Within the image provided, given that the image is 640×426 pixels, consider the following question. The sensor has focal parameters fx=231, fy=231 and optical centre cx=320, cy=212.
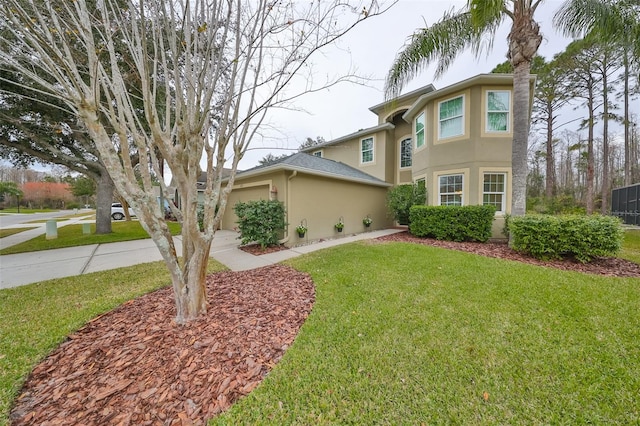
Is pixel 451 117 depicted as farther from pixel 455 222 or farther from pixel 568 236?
Answer: pixel 568 236

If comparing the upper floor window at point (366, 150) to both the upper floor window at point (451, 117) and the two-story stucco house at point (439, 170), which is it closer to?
the two-story stucco house at point (439, 170)

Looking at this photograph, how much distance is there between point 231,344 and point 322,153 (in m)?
14.4

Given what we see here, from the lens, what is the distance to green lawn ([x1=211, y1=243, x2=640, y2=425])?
1815 mm

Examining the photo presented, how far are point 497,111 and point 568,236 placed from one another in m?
5.19

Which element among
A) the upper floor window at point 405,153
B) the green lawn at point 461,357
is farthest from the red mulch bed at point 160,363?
the upper floor window at point 405,153

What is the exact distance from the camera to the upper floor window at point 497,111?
834 cm

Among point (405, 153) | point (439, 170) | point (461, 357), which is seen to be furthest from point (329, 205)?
point (461, 357)

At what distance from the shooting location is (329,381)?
6.89 ft

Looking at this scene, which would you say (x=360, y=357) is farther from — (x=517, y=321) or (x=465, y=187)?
(x=465, y=187)

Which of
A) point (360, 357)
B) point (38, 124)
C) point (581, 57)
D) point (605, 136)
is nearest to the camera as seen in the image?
point (360, 357)

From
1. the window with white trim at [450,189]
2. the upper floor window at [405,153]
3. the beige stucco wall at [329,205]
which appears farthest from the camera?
the upper floor window at [405,153]

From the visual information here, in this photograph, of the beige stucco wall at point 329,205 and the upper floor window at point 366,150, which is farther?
the upper floor window at point 366,150

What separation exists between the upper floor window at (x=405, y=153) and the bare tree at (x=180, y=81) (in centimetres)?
978

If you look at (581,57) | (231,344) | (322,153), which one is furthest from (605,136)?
(231,344)
